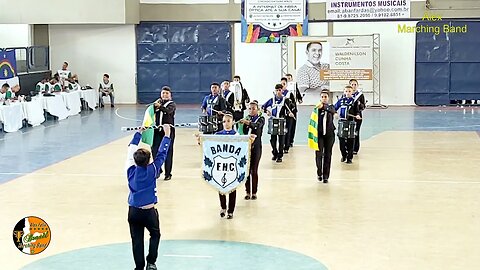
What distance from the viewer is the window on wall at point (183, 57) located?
37406 mm

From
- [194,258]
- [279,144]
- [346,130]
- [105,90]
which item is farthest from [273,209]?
[105,90]

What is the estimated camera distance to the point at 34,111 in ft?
92.3

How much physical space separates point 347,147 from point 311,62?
1635cm

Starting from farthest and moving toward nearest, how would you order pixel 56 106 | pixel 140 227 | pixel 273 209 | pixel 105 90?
1. pixel 105 90
2. pixel 56 106
3. pixel 273 209
4. pixel 140 227

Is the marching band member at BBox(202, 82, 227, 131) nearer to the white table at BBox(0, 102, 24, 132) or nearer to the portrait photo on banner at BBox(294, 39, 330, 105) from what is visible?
the white table at BBox(0, 102, 24, 132)

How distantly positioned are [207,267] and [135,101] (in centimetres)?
2798

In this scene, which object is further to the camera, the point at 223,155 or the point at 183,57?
the point at 183,57

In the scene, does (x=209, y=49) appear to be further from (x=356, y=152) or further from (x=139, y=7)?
(x=356, y=152)

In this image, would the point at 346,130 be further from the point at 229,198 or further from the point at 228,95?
the point at 229,198

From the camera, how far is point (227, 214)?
13.7 meters

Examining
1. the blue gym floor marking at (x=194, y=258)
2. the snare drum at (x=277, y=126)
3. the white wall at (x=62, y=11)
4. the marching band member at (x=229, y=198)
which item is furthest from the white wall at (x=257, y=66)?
the blue gym floor marking at (x=194, y=258)

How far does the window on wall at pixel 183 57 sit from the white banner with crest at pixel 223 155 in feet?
78.9

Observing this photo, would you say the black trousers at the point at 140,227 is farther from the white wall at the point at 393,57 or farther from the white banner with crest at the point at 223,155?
the white wall at the point at 393,57
